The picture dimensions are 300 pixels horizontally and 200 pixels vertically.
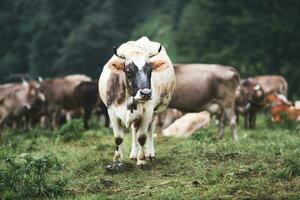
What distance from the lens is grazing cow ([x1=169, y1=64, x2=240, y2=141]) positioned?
13484 millimetres

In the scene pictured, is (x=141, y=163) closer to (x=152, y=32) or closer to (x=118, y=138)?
(x=118, y=138)

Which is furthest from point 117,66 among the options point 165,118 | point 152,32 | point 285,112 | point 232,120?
point 152,32

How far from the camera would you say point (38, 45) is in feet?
158

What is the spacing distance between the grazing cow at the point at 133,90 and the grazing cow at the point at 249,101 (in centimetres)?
1022

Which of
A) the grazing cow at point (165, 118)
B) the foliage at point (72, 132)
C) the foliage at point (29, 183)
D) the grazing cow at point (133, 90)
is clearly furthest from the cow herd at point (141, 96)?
the grazing cow at point (165, 118)

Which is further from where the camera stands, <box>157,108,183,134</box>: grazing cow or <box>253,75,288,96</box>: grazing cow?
<box>253,75,288,96</box>: grazing cow

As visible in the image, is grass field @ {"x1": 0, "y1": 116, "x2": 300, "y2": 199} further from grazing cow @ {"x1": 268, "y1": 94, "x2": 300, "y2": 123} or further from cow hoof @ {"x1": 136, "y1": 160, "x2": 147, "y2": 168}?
grazing cow @ {"x1": 268, "y1": 94, "x2": 300, "y2": 123}

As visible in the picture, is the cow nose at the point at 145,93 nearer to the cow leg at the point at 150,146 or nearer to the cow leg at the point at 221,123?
the cow leg at the point at 150,146

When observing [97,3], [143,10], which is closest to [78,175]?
[97,3]

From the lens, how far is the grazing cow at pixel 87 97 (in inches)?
791

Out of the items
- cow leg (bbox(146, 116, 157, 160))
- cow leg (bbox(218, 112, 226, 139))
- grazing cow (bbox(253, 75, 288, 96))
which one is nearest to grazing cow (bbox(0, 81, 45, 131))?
cow leg (bbox(218, 112, 226, 139))

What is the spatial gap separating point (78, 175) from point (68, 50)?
3782cm

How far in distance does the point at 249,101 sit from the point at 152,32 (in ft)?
102

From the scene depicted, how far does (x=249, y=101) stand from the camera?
20422 mm
